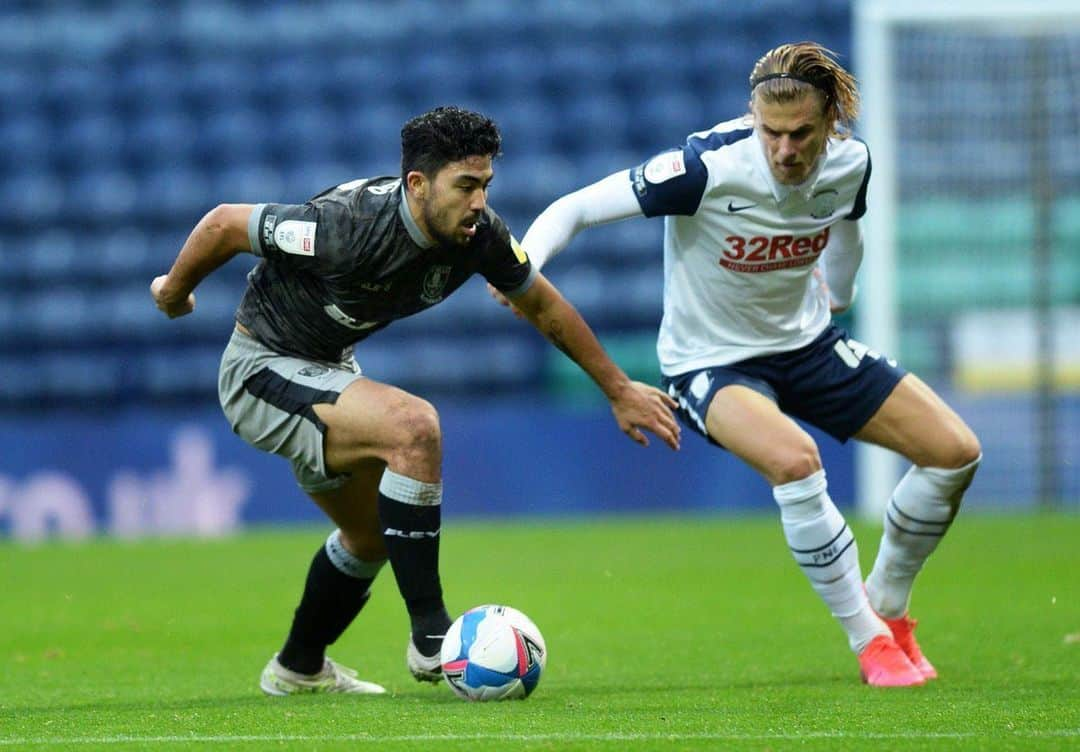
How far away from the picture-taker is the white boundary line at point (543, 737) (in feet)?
12.4

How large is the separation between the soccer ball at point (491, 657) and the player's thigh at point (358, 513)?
587 millimetres

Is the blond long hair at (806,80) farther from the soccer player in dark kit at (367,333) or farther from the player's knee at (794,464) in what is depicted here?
the player's knee at (794,464)

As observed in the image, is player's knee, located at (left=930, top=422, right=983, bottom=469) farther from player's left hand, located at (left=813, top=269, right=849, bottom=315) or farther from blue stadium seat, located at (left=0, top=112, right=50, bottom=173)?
blue stadium seat, located at (left=0, top=112, right=50, bottom=173)

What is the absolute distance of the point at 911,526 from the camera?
211 inches

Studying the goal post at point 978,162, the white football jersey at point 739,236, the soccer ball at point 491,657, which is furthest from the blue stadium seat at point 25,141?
the soccer ball at point 491,657

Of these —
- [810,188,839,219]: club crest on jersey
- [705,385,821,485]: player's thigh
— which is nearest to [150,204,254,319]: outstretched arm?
[705,385,821,485]: player's thigh

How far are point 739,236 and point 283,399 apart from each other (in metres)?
1.54

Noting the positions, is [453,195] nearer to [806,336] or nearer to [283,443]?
[283,443]

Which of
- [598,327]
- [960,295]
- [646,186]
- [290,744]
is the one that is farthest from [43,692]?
[598,327]

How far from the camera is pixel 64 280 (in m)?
17.7

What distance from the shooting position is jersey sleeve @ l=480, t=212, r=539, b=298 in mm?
4766

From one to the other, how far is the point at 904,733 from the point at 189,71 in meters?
16.4

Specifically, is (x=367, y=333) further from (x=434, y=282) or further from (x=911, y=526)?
(x=911, y=526)

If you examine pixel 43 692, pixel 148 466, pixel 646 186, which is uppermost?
pixel 646 186
